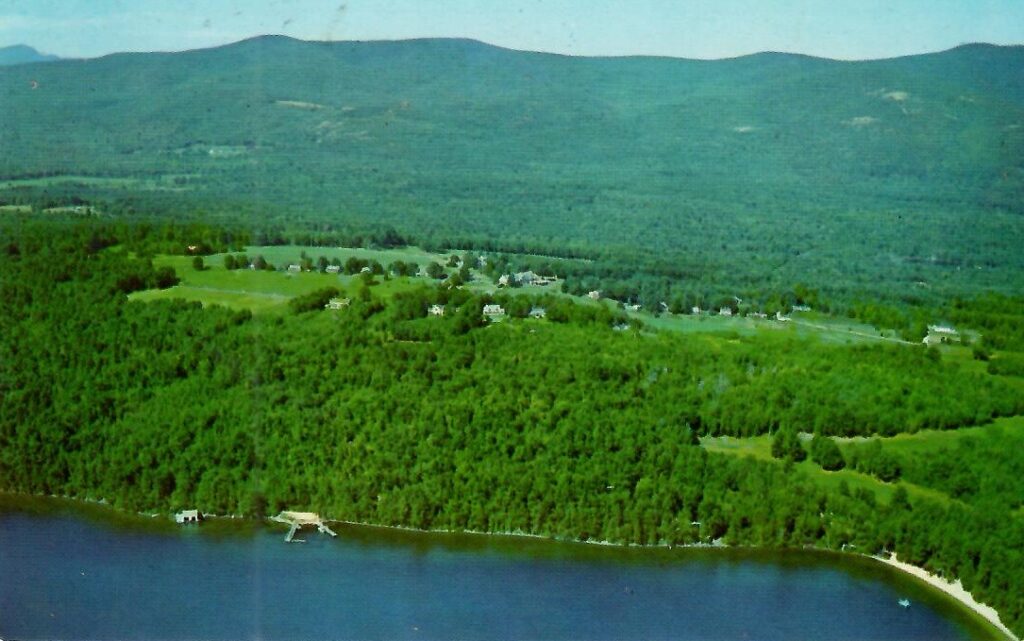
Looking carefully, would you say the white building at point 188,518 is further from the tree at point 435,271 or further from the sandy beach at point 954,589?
the sandy beach at point 954,589

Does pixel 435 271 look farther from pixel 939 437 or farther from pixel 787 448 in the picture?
pixel 939 437

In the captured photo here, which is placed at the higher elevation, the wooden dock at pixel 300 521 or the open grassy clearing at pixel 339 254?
the open grassy clearing at pixel 339 254

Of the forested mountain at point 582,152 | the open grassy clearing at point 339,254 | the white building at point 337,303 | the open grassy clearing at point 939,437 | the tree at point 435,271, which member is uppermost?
the forested mountain at point 582,152

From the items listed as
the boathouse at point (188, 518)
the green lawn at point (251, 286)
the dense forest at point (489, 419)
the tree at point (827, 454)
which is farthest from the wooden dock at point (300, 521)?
the tree at point (827, 454)

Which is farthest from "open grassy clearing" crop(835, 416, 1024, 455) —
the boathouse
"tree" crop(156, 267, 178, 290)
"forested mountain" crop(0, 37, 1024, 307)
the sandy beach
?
"tree" crop(156, 267, 178, 290)

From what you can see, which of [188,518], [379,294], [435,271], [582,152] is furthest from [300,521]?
[582,152]

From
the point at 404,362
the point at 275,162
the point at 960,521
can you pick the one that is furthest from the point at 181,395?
the point at 960,521
